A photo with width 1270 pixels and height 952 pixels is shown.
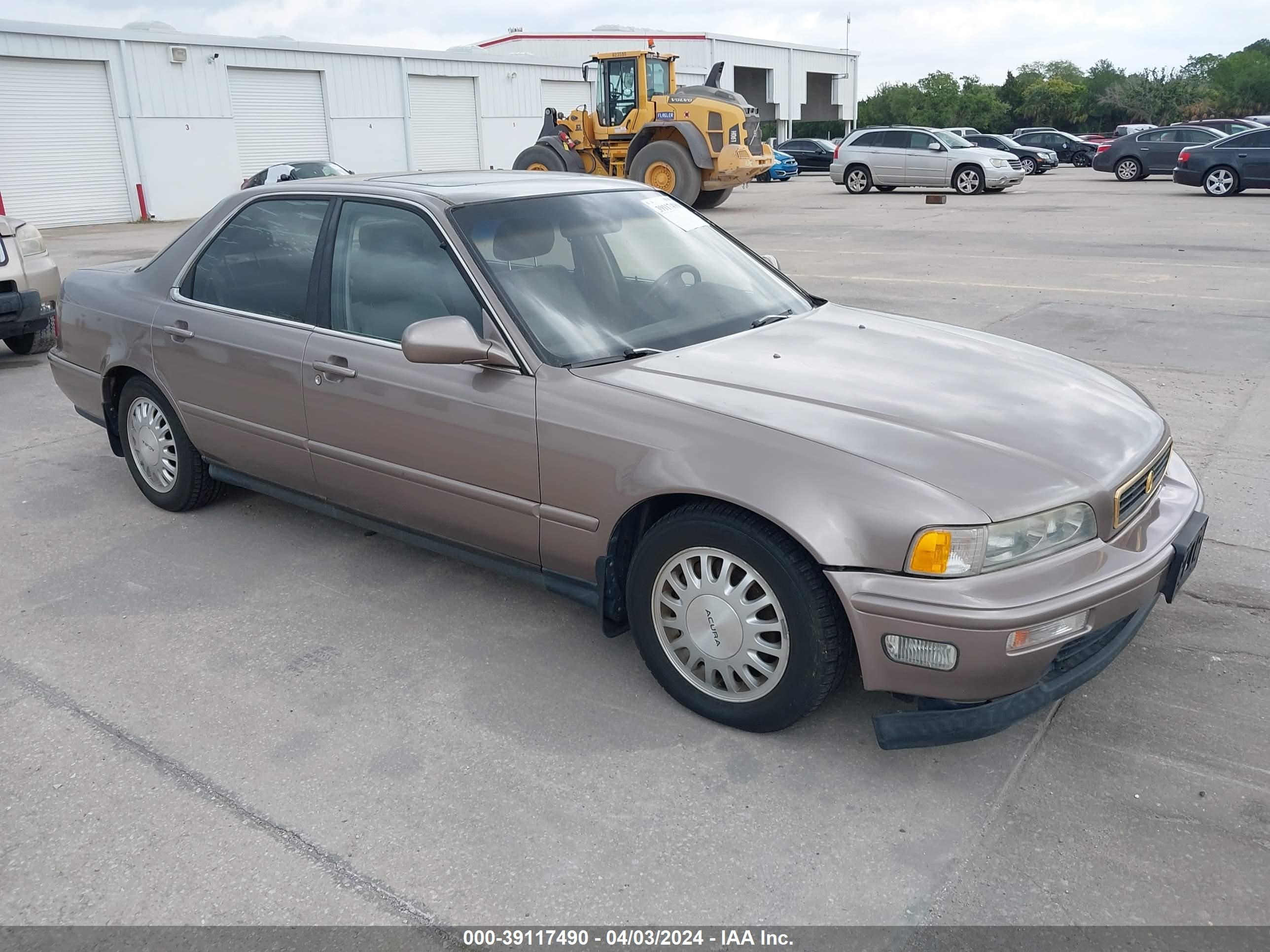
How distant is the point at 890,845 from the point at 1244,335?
24.2ft

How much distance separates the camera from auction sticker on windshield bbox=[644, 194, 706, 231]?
4262 mm

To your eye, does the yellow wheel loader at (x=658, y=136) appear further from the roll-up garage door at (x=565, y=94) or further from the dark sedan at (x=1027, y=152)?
the roll-up garage door at (x=565, y=94)

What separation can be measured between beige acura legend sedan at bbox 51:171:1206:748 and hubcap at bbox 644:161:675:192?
16.8 m

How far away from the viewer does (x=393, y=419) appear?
3.70 meters

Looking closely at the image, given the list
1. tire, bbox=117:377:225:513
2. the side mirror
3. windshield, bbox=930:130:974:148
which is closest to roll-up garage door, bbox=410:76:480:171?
windshield, bbox=930:130:974:148

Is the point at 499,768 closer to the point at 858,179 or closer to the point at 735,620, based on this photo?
the point at 735,620

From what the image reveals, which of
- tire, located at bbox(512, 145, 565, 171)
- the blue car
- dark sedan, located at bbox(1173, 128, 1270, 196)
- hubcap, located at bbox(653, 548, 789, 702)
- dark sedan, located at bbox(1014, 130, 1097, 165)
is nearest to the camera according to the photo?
hubcap, located at bbox(653, 548, 789, 702)

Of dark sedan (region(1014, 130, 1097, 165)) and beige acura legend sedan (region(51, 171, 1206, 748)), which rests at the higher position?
dark sedan (region(1014, 130, 1097, 165))

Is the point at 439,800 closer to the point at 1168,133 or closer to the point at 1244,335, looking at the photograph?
the point at 1244,335

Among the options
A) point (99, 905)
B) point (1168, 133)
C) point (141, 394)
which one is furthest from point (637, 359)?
point (1168, 133)

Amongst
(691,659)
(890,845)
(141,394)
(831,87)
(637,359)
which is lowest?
(890,845)

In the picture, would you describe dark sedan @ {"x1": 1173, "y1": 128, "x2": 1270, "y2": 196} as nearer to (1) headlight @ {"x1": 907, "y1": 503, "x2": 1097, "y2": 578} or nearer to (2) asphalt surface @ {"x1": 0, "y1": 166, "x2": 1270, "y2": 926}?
(2) asphalt surface @ {"x1": 0, "y1": 166, "x2": 1270, "y2": 926}

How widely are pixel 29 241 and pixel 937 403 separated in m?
8.23

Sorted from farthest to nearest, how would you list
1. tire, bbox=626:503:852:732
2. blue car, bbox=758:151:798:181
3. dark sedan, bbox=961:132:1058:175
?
blue car, bbox=758:151:798:181 < dark sedan, bbox=961:132:1058:175 < tire, bbox=626:503:852:732
